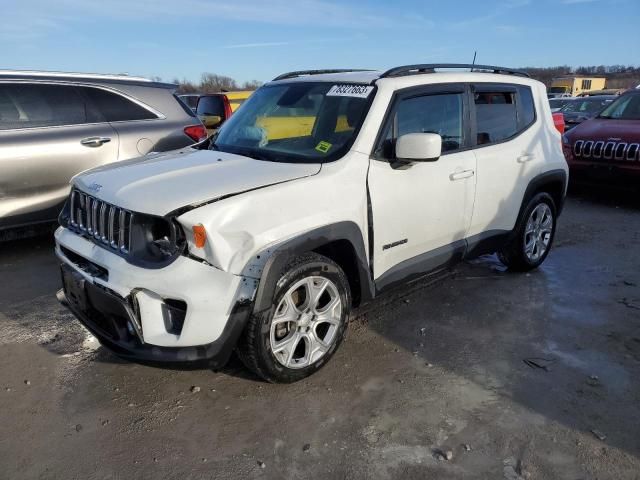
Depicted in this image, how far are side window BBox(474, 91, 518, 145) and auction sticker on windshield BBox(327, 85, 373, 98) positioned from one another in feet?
3.59

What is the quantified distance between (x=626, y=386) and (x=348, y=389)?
1639 mm

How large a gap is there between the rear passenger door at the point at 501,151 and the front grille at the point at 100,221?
2.59 m

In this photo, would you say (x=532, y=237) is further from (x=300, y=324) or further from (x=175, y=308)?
(x=175, y=308)

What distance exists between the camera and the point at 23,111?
204 inches

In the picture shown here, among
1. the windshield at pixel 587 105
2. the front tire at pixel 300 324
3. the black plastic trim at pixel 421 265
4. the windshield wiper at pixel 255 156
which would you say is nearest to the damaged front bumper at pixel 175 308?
the front tire at pixel 300 324

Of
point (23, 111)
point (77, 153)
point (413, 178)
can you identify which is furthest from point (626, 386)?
point (23, 111)

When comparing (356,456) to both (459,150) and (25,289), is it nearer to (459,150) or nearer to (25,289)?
(459,150)

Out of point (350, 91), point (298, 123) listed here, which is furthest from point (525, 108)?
point (298, 123)

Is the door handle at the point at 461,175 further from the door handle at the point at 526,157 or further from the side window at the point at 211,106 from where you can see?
the side window at the point at 211,106

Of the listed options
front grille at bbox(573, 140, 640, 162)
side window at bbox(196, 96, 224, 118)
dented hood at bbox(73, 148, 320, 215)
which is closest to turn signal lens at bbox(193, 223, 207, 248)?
dented hood at bbox(73, 148, 320, 215)

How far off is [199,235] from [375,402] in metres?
1.36

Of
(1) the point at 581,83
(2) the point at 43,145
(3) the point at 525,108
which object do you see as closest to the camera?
(3) the point at 525,108

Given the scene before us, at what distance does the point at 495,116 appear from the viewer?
431cm

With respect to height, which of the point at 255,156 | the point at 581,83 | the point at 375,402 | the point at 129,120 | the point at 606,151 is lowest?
the point at 375,402
